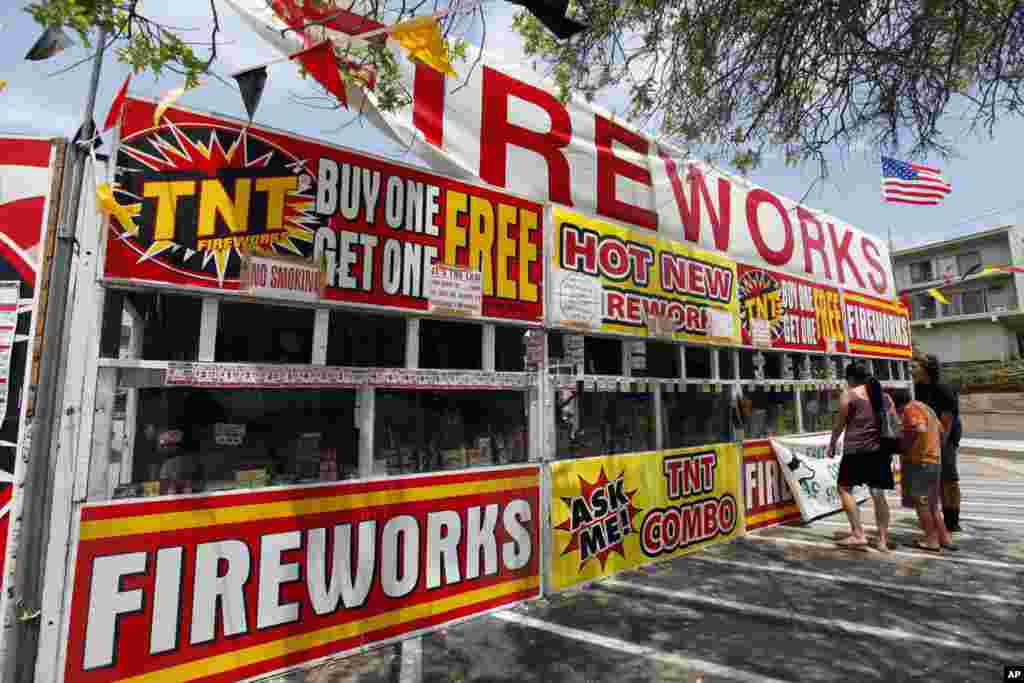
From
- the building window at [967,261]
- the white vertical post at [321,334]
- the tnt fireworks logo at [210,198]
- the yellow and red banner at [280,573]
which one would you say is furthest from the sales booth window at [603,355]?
the building window at [967,261]

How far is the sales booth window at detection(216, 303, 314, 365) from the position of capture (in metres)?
3.62

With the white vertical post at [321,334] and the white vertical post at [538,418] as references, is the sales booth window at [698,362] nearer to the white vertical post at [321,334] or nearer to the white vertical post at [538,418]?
the white vertical post at [538,418]

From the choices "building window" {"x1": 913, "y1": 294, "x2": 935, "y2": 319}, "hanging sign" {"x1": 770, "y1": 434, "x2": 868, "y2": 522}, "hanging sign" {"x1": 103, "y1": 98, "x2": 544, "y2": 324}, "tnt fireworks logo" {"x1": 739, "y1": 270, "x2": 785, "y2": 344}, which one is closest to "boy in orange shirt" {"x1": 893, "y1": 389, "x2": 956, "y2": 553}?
"hanging sign" {"x1": 770, "y1": 434, "x2": 868, "y2": 522}

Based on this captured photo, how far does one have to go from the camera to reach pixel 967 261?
37812mm

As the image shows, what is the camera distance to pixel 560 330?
529cm

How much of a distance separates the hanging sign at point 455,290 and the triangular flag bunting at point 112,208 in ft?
6.58

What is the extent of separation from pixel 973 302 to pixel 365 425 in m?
46.7

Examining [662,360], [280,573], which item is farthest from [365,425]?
[662,360]

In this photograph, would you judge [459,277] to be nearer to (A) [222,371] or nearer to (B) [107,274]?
(A) [222,371]

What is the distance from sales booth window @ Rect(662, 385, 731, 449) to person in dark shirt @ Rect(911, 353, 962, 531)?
2.21 m

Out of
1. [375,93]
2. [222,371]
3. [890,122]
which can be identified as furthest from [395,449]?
[890,122]

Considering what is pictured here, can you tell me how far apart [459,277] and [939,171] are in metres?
10.8

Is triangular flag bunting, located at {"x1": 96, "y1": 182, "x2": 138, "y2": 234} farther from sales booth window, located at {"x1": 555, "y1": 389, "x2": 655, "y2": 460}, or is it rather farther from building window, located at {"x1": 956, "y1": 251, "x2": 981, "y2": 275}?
building window, located at {"x1": 956, "y1": 251, "x2": 981, "y2": 275}

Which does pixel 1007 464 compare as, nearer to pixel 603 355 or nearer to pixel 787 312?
pixel 787 312
